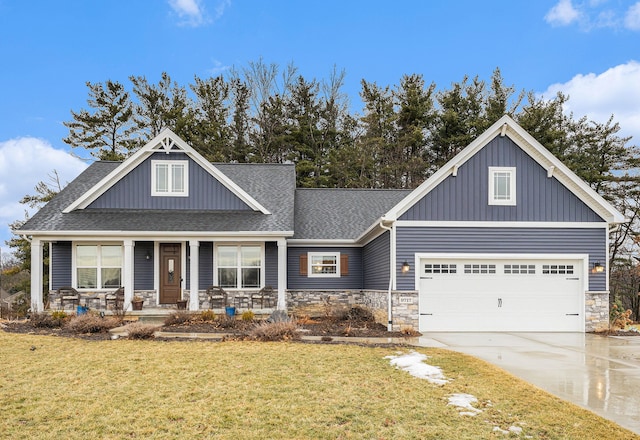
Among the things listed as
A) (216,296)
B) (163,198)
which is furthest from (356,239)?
(163,198)

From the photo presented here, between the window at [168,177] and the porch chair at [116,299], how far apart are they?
3.64 meters

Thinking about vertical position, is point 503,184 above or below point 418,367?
above

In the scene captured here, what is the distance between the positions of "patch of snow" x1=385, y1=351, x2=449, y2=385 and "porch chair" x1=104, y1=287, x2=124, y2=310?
10.5 m

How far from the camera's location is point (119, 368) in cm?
907

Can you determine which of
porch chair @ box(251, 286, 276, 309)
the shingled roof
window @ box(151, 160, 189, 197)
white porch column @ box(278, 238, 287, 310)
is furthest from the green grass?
window @ box(151, 160, 189, 197)

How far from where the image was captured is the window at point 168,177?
59.8 feet

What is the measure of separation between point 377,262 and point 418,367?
737 cm

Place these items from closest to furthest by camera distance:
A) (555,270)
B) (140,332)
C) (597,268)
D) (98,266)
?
1. (140,332)
2. (597,268)
3. (555,270)
4. (98,266)

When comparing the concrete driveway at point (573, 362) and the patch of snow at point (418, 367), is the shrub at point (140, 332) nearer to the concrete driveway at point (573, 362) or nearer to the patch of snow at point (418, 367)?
the patch of snow at point (418, 367)

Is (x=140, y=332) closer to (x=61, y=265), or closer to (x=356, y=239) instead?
(x=61, y=265)

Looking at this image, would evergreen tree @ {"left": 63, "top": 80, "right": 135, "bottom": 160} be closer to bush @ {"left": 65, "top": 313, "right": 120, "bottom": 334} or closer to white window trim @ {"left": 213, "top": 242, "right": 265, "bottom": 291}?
white window trim @ {"left": 213, "top": 242, "right": 265, "bottom": 291}

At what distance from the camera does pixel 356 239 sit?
18.1 m

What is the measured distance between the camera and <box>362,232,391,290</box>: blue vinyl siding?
49.4ft

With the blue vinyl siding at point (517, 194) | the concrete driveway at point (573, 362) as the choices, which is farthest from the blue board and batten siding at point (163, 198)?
the concrete driveway at point (573, 362)
